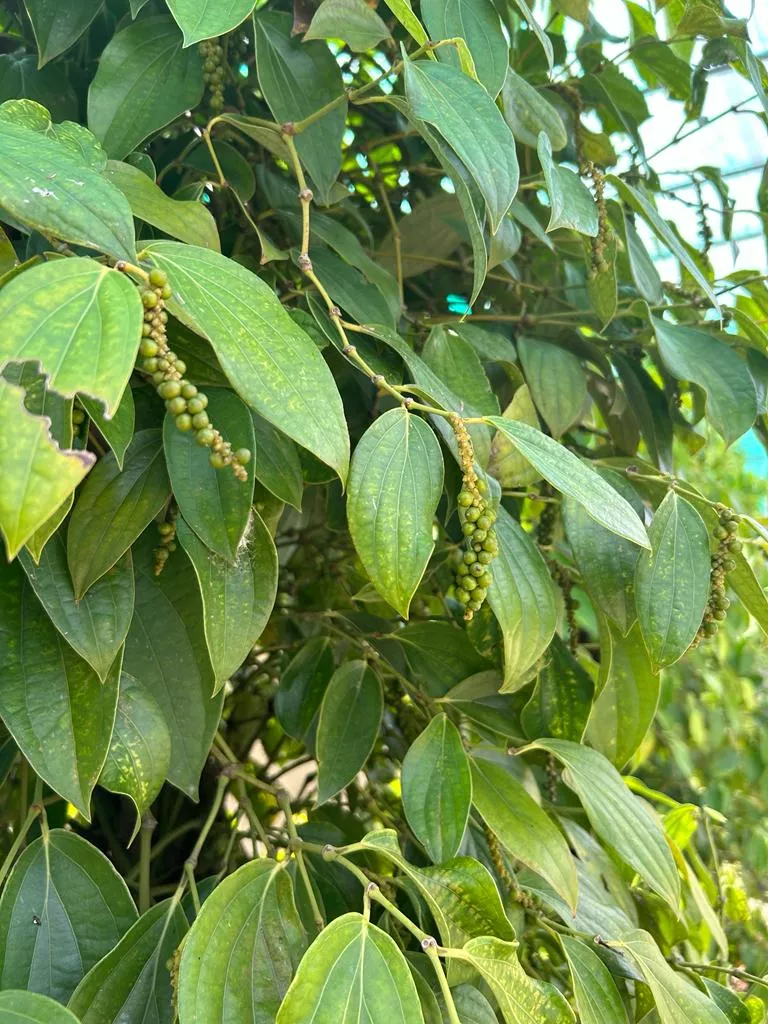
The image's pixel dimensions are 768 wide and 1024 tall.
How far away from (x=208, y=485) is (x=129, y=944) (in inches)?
9.3

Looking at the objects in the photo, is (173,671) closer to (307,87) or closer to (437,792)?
(437,792)

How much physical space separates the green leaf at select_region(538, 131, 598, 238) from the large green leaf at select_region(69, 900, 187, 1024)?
0.41 m

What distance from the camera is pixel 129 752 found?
47 cm

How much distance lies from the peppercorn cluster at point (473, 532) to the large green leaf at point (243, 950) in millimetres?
177

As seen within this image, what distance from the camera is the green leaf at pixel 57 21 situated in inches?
20.3

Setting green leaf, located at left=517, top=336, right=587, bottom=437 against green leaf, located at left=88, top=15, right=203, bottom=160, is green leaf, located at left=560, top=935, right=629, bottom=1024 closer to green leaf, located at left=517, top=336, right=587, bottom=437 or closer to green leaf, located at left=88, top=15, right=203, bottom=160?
green leaf, located at left=517, top=336, right=587, bottom=437

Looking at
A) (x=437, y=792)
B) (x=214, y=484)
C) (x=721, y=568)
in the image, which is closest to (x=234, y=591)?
(x=214, y=484)

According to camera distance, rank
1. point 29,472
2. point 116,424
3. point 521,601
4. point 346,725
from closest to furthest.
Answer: point 29,472
point 116,424
point 521,601
point 346,725

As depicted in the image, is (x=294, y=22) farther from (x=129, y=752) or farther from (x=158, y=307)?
(x=129, y=752)

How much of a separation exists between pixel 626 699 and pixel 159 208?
42 centimetres

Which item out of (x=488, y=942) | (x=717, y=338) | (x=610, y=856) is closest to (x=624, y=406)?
(x=717, y=338)

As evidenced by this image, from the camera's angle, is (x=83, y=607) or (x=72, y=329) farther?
(x=83, y=607)

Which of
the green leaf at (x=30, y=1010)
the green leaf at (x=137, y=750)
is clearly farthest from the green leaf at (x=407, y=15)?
the green leaf at (x=30, y=1010)

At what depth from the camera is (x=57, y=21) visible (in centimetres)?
52
